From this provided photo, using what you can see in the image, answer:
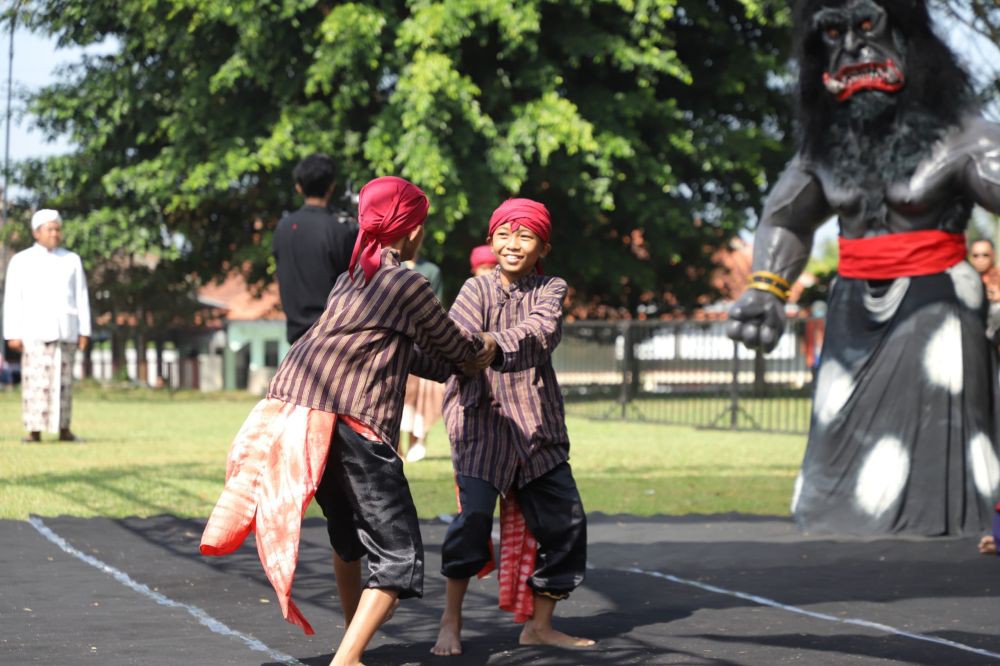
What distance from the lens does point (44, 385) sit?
12.6m

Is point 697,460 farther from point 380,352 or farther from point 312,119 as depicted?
point 312,119

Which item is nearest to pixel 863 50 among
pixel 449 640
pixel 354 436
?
pixel 449 640

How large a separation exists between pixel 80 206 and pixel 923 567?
21.8m

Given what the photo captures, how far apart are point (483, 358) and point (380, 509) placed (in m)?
0.57

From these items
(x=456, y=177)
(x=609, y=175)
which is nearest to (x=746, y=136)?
(x=609, y=175)

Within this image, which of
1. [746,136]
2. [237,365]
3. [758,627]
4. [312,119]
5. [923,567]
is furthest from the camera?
[237,365]

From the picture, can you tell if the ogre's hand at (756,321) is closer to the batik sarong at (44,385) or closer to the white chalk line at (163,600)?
the white chalk line at (163,600)

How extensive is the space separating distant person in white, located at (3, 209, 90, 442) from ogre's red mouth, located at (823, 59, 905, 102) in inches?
276

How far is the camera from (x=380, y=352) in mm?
4617

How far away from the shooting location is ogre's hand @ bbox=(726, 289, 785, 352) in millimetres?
8047

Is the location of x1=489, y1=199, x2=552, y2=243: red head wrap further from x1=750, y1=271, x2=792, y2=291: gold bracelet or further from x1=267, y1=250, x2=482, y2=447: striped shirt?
x1=750, y1=271, x2=792, y2=291: gold bracelet

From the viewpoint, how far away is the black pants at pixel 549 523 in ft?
17.3

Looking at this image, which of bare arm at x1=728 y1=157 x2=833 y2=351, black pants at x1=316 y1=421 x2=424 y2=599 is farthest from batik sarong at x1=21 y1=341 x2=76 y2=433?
black pants at x1=316 y1=421 x2=424 y2=599

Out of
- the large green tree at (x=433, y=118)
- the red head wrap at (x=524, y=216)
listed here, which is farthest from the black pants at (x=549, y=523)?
the large green tree at (x=433, y=118)
